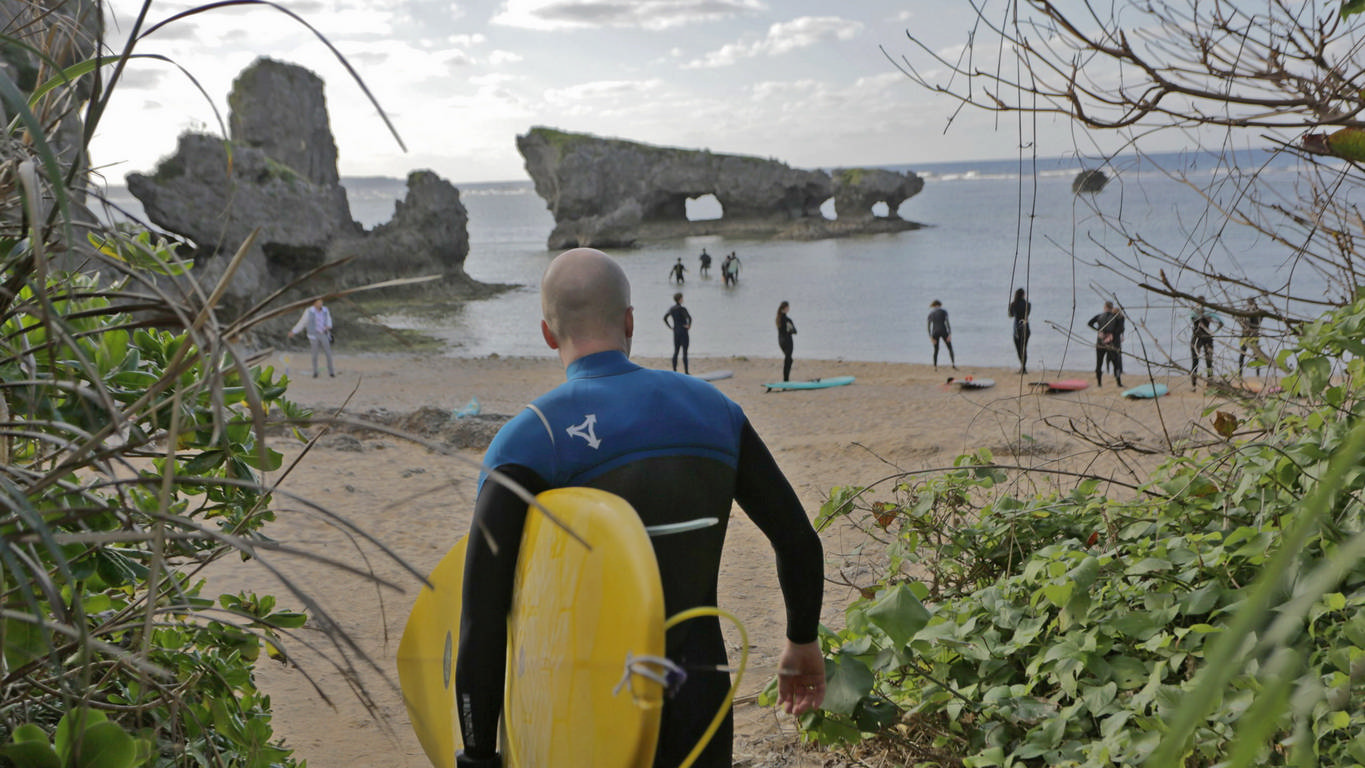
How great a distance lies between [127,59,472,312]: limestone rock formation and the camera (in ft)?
85.9

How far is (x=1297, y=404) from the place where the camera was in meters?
3.19

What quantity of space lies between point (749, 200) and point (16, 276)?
8301 cm

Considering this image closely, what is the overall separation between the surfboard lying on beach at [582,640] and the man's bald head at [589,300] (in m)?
0.44

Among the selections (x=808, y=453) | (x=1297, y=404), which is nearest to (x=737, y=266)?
(x=808, y=453)

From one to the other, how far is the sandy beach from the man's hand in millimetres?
91

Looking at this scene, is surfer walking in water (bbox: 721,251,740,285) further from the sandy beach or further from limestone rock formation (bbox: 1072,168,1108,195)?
limestone rock formation (bbox: 1072,168,1108,195)

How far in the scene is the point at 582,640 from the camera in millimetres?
1602

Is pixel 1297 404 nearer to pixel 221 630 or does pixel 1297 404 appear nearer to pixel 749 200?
pixel 221 630

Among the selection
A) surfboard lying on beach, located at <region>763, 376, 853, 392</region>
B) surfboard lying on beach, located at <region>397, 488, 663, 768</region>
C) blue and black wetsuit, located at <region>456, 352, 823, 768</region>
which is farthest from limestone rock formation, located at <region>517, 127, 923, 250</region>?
surfboard lying on beach, located at <region>397, 488, 663, 768</region>

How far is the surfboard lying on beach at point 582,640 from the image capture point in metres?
1.48

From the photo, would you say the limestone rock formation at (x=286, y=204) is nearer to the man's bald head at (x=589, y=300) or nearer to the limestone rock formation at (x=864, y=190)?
the man's bald head at (x=589, y=300)

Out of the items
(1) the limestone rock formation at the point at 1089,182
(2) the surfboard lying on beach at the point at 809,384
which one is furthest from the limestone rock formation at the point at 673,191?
(1) the limestone rock formation at the point at 1089,182

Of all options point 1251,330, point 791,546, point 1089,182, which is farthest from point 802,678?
point 1251,330

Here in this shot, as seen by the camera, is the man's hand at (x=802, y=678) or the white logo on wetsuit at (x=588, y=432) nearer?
the white logo on wetsuit at (x=588, y=432)
